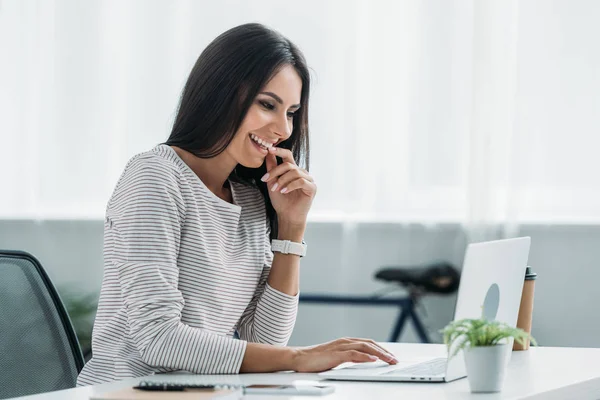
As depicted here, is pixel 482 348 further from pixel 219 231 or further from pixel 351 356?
pixel 219 231

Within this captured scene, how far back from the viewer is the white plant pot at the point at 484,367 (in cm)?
105

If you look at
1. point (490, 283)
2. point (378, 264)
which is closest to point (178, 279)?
point (490, 283)

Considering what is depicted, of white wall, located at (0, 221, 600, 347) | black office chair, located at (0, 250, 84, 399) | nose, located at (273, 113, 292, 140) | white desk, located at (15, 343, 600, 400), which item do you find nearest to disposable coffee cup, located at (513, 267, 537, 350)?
white desk, located at (15, 343, 600, 400)

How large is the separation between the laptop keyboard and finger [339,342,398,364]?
36 mm

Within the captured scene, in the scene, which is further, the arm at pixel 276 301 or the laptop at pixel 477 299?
the arm at pixel 276 301

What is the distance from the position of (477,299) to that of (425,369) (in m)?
0.19

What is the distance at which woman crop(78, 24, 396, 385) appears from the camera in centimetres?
128

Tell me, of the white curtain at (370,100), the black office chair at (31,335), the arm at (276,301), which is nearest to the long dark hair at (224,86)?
the arm at (276,301)

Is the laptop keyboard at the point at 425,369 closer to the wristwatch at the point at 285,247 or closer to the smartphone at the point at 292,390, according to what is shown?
the smartphone at the point at 292,390

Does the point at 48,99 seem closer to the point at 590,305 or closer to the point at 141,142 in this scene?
the point at 141,142

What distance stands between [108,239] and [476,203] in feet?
6.39

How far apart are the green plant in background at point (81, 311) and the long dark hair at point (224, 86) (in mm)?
1947

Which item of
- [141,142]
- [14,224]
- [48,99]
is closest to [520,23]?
[141,142]

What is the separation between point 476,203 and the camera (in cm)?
312
